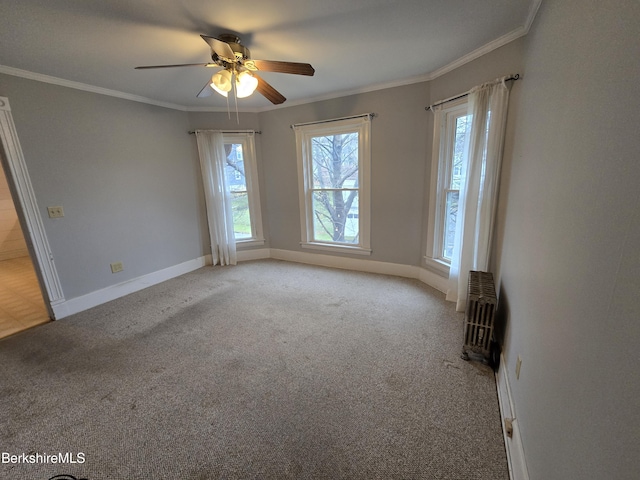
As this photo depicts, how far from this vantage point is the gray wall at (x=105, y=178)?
2590mm

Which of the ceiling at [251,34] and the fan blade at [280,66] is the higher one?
the ceiling at [251,34]

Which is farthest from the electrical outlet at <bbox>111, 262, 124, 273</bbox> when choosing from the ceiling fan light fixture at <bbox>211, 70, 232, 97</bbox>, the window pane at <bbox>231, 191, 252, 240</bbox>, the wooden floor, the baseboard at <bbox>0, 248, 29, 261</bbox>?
the baseboard at <bbox>0, 248, 29, 261</bbox>

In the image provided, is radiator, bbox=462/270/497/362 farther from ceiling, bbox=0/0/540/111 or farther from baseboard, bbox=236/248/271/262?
baseboard, bbox=236/248/271/262

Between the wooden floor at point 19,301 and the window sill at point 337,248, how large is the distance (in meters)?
3.21

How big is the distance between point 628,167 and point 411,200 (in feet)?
9.04

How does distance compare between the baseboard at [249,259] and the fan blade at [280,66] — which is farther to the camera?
the baseboard at [249,259]

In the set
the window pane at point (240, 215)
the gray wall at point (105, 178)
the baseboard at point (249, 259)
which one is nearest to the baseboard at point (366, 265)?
the baseboard at point (249, 259)

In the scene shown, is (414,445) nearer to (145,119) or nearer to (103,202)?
(103,202)

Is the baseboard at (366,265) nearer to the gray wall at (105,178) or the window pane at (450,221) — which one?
the window pane at (450,221)

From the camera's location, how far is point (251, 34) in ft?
6.40

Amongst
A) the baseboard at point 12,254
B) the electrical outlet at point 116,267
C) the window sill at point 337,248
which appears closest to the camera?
the electrical outlet at point 116,267

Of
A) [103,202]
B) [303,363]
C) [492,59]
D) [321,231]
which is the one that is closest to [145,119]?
[103,202]

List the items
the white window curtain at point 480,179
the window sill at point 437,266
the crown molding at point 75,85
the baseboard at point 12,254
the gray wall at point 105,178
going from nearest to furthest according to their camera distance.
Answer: the white window curtain at point 480,179 → the crown molding at point 75,85 → the gray wall at point 105,178 → the window sill at point 437,266 → the baseboard at point 12,254

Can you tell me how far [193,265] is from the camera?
416 cm
